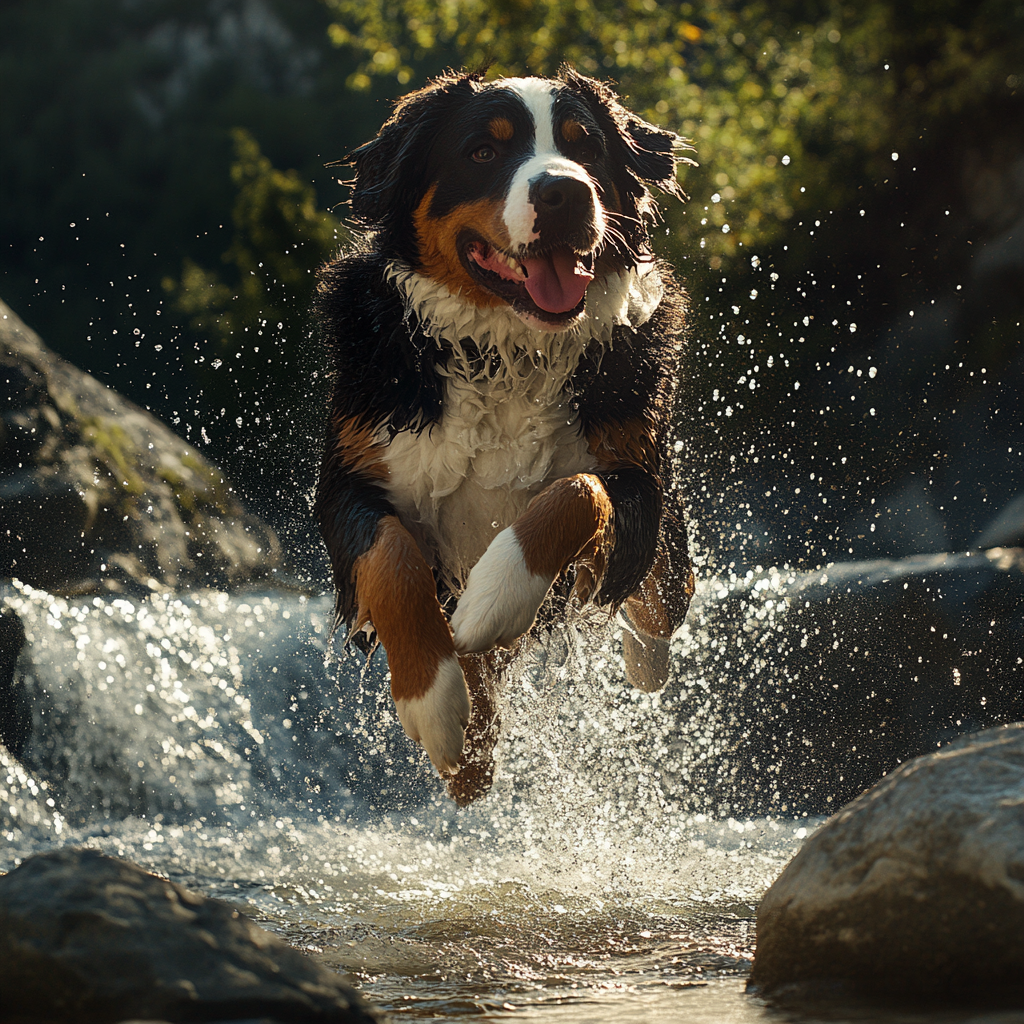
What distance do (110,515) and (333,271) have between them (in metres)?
3.18

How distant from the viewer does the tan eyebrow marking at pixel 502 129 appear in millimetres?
2926

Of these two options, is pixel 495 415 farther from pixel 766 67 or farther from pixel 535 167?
pixel 766 67

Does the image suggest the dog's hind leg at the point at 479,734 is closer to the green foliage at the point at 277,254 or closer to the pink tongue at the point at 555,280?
the pink tongue at the point at 555,280

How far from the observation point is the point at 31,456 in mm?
5785

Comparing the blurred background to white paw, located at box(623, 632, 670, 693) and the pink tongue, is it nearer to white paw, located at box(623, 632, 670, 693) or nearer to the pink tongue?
white paw, located at box(623, 632, 670, 693)

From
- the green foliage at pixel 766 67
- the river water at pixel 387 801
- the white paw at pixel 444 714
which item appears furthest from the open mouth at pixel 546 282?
the green foliage at pixel 766 67

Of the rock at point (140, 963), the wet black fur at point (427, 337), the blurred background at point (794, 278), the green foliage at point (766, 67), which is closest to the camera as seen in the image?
the rock at point (140, 963)

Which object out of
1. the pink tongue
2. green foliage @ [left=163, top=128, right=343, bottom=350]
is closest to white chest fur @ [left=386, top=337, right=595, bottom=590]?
the pink tongue

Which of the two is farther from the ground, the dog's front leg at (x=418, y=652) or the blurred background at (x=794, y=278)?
the blurred background at (x=794, y=278)

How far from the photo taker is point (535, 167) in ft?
9.16

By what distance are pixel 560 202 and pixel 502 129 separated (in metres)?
0.38

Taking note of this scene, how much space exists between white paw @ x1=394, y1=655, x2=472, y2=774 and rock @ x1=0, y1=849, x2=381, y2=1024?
0.63 m

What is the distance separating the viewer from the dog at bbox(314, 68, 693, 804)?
2838mm

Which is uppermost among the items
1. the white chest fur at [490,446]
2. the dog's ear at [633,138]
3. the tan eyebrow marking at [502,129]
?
the dog's ear at [633,138]
